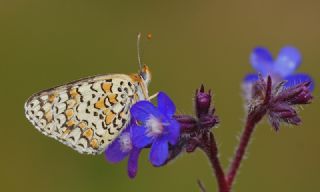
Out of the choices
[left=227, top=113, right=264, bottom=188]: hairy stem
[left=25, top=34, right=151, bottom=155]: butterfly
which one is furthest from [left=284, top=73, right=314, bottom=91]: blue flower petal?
[left=25, top=34, right=151, bottom=155]: butterfly

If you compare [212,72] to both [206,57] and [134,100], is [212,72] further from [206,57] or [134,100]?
[134,100]

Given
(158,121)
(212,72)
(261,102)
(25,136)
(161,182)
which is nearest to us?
(158,121)

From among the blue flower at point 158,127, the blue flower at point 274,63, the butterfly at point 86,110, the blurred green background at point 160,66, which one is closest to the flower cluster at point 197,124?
the blue flower at point 158,127

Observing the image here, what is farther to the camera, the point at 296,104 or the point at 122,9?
the point at 122,9

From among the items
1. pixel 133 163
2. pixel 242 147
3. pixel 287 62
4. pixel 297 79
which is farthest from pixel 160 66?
pixel 133 163

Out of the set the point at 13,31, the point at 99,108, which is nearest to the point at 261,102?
the point at 99,108

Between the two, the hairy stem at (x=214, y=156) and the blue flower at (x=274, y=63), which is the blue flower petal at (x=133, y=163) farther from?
the blue flower at (x=274, y=63)
